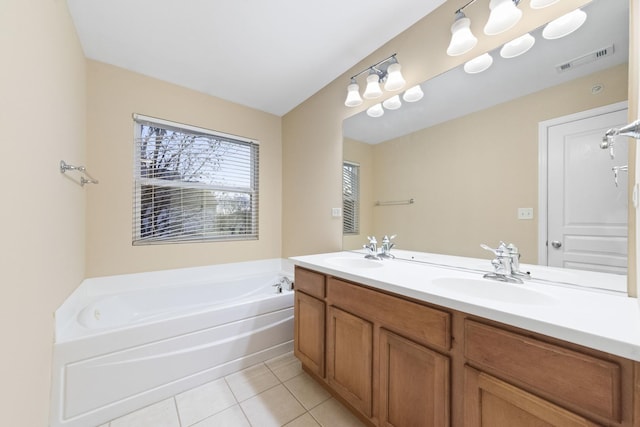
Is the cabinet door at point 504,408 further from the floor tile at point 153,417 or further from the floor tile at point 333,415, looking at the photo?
the floor tile at point 153,417

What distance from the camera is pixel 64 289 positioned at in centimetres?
149

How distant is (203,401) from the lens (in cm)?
153

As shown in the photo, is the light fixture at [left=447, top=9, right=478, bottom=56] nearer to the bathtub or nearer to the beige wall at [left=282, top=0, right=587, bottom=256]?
the beige wall at [left=282, top=0, right=587, bottom=256]

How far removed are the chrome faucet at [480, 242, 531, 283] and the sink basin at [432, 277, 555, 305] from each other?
40mm

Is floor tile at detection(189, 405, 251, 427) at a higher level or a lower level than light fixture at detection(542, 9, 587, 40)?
lower

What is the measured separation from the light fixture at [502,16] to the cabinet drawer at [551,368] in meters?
1.38

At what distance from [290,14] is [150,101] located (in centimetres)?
154

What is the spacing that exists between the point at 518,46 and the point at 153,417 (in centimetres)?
280

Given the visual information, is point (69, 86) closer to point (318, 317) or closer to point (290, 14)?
point (290, 14)

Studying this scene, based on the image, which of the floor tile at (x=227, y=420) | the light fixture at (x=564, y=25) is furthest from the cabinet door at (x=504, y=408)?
the light fixture at (x=564, y=25)

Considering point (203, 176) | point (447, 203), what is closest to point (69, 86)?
point (203, 176)

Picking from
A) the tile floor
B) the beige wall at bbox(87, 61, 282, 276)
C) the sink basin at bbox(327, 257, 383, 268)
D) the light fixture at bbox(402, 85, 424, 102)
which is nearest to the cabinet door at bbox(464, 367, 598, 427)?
the tile floor

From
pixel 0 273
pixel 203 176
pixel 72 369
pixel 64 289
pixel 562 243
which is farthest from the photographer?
pixel 203 176

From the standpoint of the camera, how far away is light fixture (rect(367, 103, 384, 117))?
1920mm
